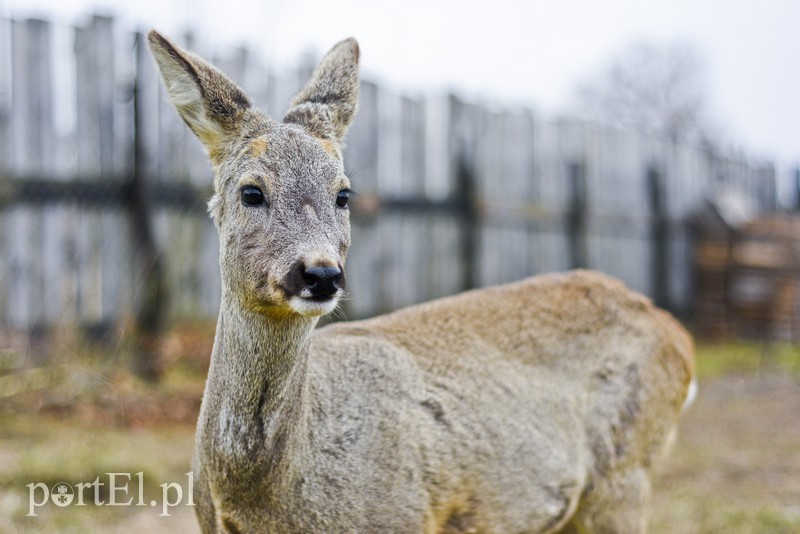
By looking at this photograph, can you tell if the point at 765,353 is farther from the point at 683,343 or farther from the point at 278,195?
the point at 278,195

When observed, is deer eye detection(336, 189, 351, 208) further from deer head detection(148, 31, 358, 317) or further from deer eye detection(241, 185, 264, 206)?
deer eye detection(241, 185, 264, 206)

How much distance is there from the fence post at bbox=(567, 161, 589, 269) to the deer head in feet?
32.1

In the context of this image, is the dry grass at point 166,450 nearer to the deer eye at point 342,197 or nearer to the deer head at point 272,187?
the deer head at point 272,187

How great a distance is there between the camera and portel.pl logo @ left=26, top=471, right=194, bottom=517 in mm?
5621

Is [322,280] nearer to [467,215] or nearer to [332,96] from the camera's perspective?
[332,96]

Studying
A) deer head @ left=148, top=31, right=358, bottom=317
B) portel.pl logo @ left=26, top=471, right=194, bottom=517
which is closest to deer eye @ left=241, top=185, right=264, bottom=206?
deer head @ left=148, top=31, right=358, bottom=317

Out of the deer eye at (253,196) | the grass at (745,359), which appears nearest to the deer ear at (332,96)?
the deer eye at (253,196)

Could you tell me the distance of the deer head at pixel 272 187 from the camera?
3.04 meters

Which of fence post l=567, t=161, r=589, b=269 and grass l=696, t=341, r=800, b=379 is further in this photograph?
Result: fence post l=567, t=161, r=589, b=269

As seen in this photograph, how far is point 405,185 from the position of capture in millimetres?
10516

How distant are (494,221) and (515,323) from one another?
293 inches

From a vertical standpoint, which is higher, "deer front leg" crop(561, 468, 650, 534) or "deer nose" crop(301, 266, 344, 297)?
"deer nose" crop(301, 266, 344, 297)

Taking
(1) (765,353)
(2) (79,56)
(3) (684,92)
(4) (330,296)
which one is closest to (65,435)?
(2) (79,56)

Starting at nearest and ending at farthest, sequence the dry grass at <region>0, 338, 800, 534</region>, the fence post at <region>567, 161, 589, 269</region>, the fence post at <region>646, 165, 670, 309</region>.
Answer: the dry grass at <region>0, 338, 800, 534</region>
the fence post at <region>567, 161, 589, 269</region>
the fence post at <region>646, 165, 670, 309</region>
